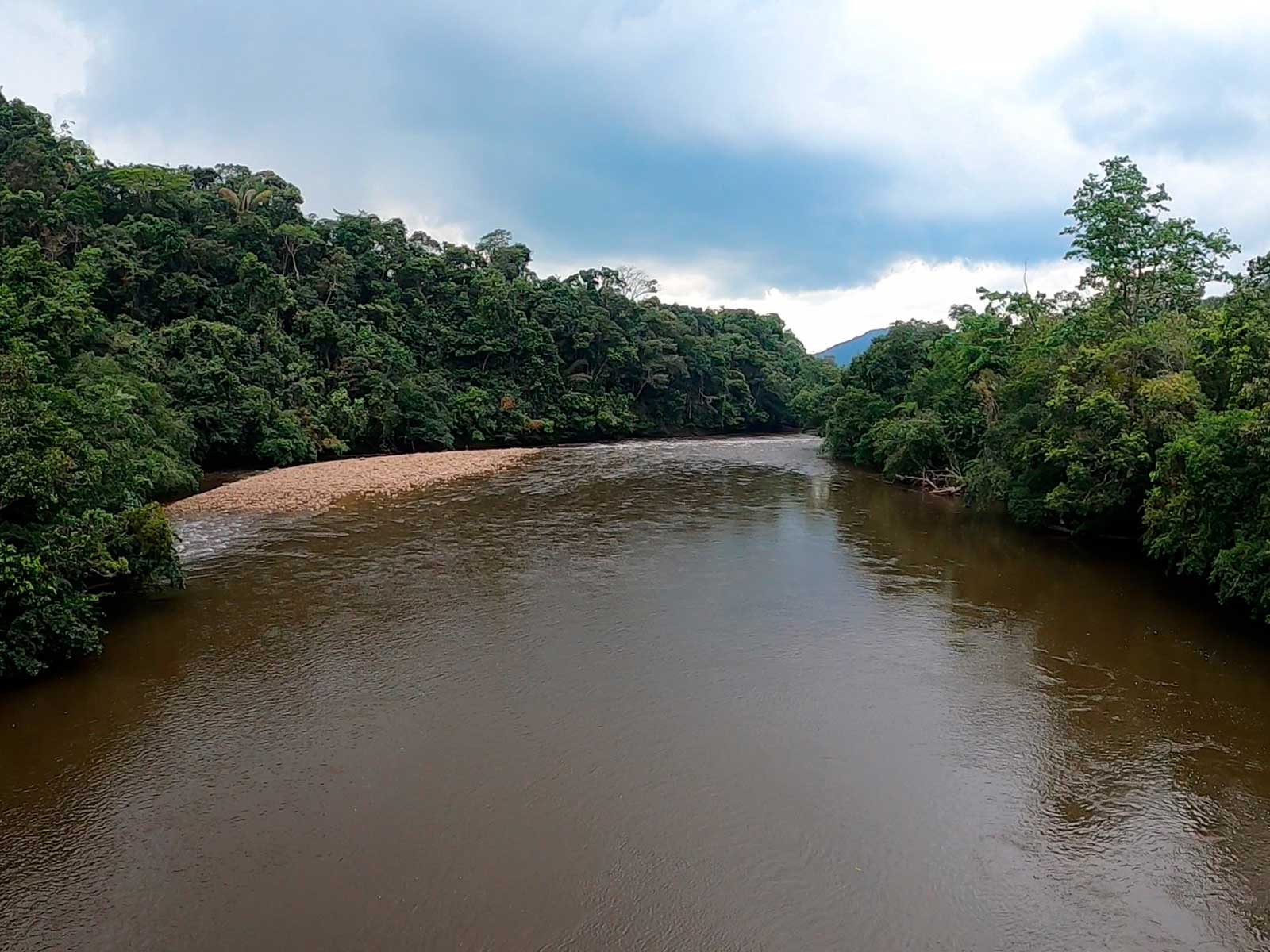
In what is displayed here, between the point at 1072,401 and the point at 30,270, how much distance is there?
25.6 metres

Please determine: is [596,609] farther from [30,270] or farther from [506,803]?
[30,270]

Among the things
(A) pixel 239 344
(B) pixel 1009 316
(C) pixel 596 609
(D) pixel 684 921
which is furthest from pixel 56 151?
(D) pixel 684 921

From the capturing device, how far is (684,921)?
617cm

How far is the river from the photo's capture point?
20.6 ft

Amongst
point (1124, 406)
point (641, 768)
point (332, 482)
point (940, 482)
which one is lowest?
point (641, 768)

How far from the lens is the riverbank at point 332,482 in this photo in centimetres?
2306

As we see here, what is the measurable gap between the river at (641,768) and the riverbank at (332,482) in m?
7.71

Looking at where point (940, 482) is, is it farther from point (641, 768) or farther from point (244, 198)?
point (244, 198)

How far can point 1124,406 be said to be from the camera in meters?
16.8

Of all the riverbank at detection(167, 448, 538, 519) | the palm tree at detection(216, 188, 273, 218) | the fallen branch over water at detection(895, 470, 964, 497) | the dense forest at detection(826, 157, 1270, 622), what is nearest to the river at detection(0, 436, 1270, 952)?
the dense forest at detection(826, 157, 1270, 622)

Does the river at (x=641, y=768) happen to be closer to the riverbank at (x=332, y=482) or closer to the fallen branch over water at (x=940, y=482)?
the riverbank at (x=332, y=482)

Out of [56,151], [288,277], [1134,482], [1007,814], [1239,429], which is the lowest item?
[1007,814]

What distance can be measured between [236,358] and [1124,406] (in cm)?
3365

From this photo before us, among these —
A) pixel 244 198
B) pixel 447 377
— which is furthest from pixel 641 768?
pixel 244 198
